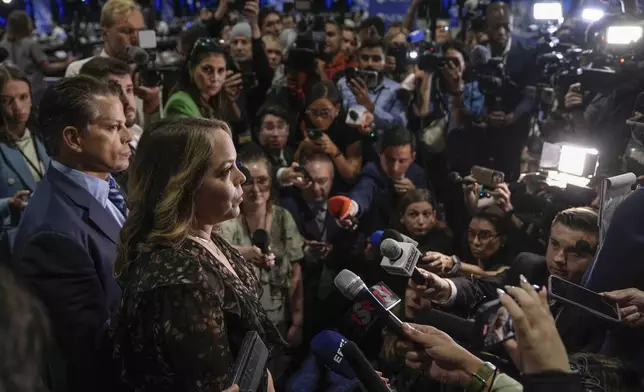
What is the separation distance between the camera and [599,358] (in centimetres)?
146

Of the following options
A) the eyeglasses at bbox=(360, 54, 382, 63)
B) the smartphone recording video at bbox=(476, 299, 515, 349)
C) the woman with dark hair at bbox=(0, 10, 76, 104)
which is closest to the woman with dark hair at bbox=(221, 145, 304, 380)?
the smartphone recording video at bbox=(476, 299, 515, 349)

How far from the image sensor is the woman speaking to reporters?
1135mm

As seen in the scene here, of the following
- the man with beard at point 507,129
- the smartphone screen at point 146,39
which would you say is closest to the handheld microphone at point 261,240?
the smartphone screen at point 146,39

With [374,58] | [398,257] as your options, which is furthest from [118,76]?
[374,58]

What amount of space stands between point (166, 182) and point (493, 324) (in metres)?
0.67

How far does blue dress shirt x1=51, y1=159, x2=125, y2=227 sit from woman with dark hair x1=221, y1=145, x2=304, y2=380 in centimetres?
81

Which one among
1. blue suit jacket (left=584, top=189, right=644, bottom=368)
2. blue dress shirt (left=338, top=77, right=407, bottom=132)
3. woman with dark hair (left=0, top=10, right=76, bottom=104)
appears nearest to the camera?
blue suit jacket (left=584, top=189, right=644, bottom=368)

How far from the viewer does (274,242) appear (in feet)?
8.30

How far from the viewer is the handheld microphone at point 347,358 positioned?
3.82 feet

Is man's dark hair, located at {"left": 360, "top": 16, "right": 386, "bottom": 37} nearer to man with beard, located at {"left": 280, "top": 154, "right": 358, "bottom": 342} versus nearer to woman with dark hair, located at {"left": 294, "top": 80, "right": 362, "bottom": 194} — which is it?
woman with dark hair, located at {"left": 294, "top": 80, "right": 362, "bottom": 194}

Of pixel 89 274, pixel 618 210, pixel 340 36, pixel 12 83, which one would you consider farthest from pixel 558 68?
pixel 89 274

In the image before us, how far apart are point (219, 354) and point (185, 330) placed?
9cm

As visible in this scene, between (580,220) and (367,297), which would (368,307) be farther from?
(580,220)

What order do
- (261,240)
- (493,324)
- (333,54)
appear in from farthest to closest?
(333,54) < (261,240) < (493,324)
